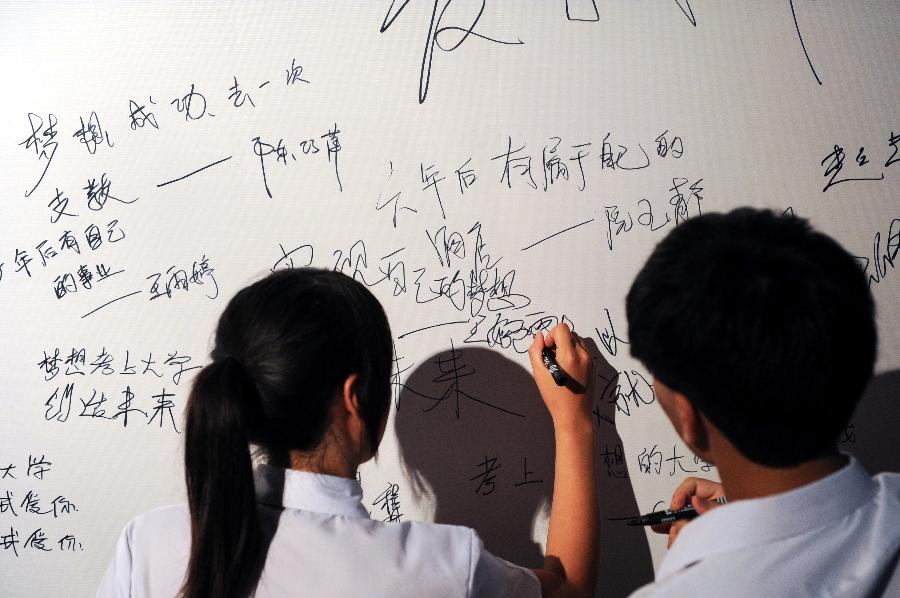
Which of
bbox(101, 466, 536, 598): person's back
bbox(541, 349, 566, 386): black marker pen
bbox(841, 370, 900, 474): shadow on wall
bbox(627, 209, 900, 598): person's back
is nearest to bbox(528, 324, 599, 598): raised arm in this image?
bbox(541, 349, 566, 386): black marker pen

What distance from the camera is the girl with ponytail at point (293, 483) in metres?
0.60

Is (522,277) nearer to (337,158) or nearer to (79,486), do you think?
(337,158)

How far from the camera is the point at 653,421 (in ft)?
3.13

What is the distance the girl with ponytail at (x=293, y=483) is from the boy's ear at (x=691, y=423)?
9.5 inches

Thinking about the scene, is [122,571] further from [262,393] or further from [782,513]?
[782,513]

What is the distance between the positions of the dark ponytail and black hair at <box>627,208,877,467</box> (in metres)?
0.40

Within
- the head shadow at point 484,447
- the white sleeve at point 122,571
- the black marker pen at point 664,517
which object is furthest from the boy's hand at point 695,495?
the white sleeve at point 122,571

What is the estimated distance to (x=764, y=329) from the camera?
47cm

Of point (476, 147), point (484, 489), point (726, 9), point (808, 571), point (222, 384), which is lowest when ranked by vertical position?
point (484, 489)

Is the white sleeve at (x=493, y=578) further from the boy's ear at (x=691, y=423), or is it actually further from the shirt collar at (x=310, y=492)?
the boy's ear at (x=691, y=423)

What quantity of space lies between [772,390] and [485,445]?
53 cm

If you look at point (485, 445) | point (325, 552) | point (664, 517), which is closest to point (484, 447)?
point (485, 445)

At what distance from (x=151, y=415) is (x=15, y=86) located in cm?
52

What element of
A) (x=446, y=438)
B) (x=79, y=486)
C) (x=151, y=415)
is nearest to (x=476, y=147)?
(x=446, y=438)
